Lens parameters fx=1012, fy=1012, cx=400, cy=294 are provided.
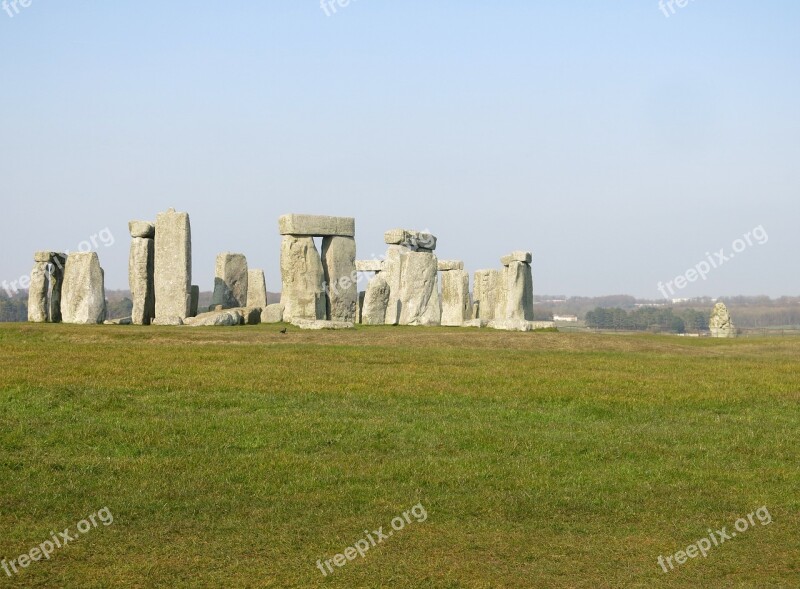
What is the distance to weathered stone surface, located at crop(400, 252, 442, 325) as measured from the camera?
33875 millimetres

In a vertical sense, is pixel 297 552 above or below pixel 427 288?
below

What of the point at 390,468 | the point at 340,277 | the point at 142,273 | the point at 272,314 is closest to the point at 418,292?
the point at 340,277

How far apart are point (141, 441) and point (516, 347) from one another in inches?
507

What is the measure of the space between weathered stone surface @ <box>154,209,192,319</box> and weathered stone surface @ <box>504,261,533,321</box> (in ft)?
38.3

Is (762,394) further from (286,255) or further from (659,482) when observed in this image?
(286,255)

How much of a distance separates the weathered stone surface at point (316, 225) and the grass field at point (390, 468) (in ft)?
38.8

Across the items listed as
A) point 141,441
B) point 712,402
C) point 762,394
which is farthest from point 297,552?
point 762,394

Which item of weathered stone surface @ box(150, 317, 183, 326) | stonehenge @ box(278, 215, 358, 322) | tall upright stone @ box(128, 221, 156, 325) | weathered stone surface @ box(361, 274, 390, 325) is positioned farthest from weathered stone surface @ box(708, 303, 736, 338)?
tall upright stone @ box(128, 221, 156, 325)

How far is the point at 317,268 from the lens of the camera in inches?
1236

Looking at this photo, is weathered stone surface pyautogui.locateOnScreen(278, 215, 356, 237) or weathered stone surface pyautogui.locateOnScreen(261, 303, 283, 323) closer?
weathered stone surface pyautogui.locateOnScreen(261, 303, 283, 323)

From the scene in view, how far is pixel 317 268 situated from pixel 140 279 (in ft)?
17.6

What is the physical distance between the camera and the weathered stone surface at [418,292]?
33.9 meters

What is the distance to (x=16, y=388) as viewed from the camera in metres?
15.0

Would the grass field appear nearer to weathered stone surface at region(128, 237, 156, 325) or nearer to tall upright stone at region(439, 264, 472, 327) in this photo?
weathered stone surface at region(128, 237, 156, 325)
